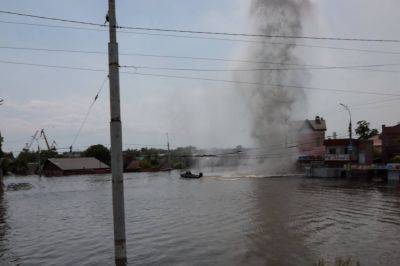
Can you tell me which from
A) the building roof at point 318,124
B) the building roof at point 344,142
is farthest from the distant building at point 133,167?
the building roof at point 344,142

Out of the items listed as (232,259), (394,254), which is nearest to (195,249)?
(232,259)

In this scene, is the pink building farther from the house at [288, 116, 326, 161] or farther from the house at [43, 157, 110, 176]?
the house at [43, 157, 110, 176]

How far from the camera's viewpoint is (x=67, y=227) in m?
33.4

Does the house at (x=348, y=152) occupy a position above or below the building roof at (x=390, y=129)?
below

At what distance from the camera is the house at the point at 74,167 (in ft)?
535

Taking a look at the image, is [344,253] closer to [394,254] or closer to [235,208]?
[394,254]

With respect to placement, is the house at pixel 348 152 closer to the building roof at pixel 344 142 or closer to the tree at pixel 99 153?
the building roof at pixel 344 142

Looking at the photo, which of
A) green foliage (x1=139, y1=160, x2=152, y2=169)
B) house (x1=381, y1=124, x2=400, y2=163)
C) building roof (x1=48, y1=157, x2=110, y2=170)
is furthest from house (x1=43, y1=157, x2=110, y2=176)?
house (x1=381, y1=124, x2=400, y2=163)

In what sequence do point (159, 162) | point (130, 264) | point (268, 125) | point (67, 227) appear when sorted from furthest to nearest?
point (159, 162) → point (268, 125) → point (67, 227) → point (130, 264)

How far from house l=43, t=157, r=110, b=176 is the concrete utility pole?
153374mm

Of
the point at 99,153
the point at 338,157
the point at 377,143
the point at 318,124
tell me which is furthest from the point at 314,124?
the point at 99,153

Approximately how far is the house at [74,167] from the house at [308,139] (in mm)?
75739

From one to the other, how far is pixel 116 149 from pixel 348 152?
81.6 metres

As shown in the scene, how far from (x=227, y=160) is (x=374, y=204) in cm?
12736
